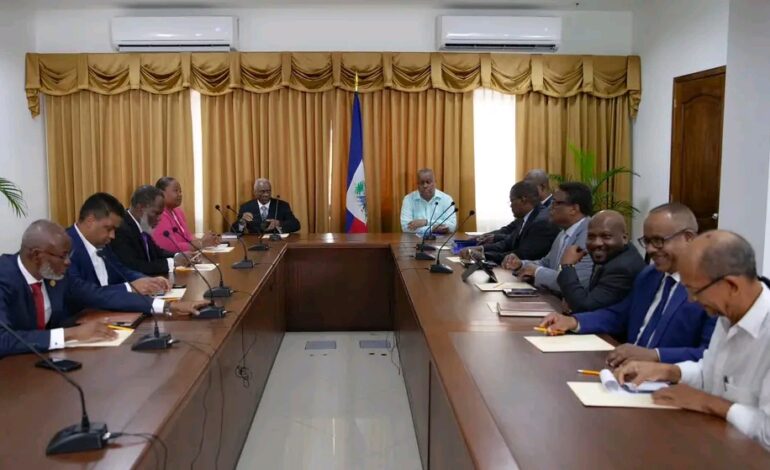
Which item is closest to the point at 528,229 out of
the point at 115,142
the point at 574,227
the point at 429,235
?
the point at 574,227

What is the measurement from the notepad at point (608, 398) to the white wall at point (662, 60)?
3879 millimetres

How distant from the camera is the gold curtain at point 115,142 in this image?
6.08m

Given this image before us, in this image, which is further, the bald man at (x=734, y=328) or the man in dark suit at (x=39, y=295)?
the man in dark suit at (x=39, y=295)

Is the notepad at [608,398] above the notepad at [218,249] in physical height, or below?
below

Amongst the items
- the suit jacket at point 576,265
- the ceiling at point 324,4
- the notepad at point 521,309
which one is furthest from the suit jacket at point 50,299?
the ceiling at point 324,4

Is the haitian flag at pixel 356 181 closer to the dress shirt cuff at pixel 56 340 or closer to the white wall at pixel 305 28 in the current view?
the white wall at pixel 305 28

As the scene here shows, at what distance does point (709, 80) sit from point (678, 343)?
355 cm

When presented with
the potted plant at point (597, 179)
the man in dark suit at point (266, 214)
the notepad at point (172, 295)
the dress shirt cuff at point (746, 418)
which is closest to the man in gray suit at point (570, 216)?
the dress shirt cuff at point (746, 418)

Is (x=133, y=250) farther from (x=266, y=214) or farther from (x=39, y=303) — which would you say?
(x=266, y=214)

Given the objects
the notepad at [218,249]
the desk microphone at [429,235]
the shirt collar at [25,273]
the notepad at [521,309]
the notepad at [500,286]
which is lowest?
the notepad at [521,309]

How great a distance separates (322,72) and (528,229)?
2.84 metres

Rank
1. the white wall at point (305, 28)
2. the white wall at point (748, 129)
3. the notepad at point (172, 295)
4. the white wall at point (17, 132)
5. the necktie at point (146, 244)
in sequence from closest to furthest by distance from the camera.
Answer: the notepad at point (172, 295)
the white wall at point (748, 129)
the necktie at point (146, 244)
the white wall at point (17, 132)
the white wall at point (305, 28)

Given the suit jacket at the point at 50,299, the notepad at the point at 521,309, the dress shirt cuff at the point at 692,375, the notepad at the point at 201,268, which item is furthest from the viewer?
the notepad at the point at 201,268

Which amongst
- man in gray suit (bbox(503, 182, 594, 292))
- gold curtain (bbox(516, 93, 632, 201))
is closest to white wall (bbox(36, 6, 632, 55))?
gold curtain (bbox(516, 93, 632, 201))
